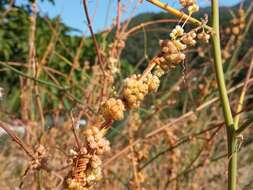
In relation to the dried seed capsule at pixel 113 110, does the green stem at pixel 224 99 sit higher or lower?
higher

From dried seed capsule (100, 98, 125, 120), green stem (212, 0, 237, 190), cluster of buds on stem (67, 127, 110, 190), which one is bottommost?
cluster of buds on stem (67, 127, 110, 190)

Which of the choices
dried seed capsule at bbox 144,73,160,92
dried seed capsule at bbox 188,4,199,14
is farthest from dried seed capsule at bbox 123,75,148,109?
dried seed capsule at bbox 188,4,199,14

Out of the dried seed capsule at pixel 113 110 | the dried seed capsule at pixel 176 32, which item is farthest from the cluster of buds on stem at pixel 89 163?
the dried seed capsule at pixel 176 32

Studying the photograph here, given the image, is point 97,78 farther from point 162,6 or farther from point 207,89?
point 162,6

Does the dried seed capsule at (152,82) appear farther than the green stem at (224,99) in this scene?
No

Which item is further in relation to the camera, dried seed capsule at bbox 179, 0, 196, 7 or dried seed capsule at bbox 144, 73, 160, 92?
dried seed capsule at bbox 179, 0, 196, 7

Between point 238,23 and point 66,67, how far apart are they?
2975mm

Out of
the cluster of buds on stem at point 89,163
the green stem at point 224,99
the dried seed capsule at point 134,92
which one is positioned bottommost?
the cluster of buds on stem at point 89,163

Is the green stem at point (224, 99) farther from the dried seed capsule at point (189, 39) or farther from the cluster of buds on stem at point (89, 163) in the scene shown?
the cluster of buds on stem at point (89, 163)

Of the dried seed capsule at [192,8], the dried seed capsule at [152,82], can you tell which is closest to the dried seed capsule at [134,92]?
the dried seed capsule at [152,82]

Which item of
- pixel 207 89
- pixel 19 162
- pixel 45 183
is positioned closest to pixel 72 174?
pixel 45 183

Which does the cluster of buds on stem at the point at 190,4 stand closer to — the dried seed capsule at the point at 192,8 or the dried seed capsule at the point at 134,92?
the dried seed capsule at the point at 192,8

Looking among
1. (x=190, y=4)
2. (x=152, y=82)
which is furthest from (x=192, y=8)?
(x=152, y=82)

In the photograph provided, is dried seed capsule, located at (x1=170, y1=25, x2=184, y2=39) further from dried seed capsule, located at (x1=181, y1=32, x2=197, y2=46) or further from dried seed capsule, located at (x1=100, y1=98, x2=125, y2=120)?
dried seed capsule, located at (x1=100, y1=98, x2=125, y2=120)
